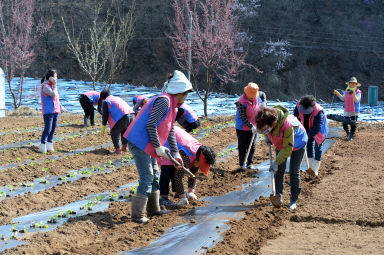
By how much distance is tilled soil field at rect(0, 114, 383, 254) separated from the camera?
4.54 meters

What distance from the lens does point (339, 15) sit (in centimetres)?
3173

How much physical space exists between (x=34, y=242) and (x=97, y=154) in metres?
5.17

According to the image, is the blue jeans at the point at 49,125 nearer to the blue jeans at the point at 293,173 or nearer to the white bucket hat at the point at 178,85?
the white bucket hat at the point at 178,85

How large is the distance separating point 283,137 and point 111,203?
7.93 feet

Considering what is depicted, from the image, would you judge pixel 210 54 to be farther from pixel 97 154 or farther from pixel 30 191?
pixel 30 191

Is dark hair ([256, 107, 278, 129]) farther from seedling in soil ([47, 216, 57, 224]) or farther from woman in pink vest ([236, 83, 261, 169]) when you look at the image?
seedling in soil ([47, 216, 57, 224])

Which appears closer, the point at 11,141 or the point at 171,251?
the point at 171,251

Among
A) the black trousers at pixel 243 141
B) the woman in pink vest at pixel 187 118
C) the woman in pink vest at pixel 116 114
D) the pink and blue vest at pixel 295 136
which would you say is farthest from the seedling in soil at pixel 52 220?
the woman in pink vest at pixel 116 114

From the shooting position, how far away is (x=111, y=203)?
5961 mm

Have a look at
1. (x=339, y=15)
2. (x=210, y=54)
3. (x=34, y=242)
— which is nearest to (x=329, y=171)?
(x=34, y=242)

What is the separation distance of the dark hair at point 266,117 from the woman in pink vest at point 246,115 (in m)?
2.28

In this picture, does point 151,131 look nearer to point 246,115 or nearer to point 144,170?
point 144,170

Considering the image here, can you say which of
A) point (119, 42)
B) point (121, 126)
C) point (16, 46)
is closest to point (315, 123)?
point (121, 126)

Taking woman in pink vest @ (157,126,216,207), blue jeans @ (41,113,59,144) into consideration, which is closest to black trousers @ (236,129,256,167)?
woman in pink vest @ (157,126,216,207)
